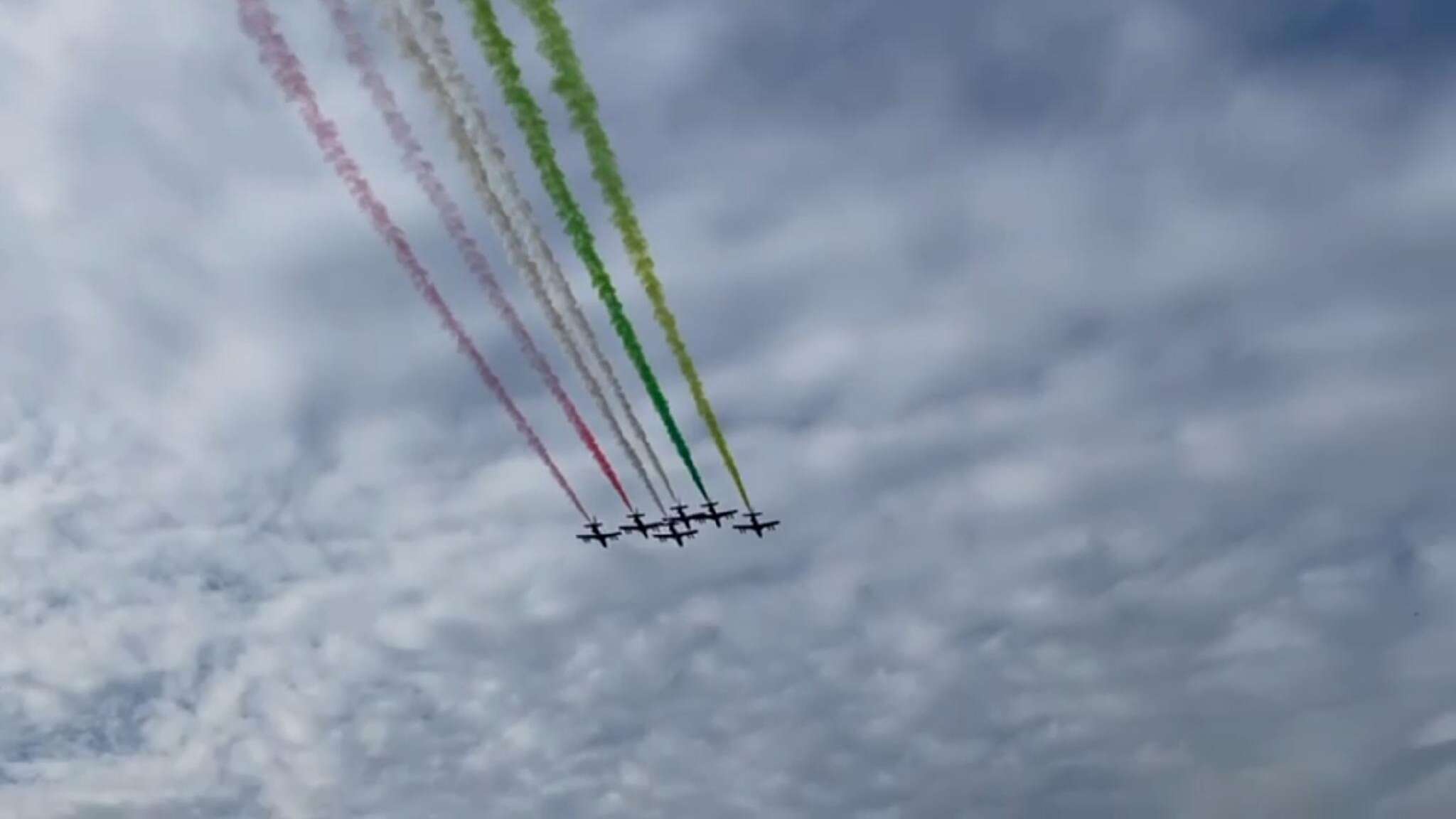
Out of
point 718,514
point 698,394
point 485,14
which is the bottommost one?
point 698,394

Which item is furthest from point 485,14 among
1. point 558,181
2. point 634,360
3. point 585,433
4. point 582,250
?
point 585,433

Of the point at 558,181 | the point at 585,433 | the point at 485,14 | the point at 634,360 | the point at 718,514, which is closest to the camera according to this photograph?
the point at 485,14

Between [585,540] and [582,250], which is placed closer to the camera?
[582,250]

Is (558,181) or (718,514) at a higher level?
(718,514)

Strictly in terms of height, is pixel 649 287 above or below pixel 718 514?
below

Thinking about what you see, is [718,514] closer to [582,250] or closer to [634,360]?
[634,360]

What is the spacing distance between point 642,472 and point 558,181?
1686 cm

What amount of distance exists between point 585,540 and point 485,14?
146 ft

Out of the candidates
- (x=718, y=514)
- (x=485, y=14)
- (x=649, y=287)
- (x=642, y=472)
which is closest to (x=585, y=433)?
(x=642, y=472)

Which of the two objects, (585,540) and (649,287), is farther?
(585,540)

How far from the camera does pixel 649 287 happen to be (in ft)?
138

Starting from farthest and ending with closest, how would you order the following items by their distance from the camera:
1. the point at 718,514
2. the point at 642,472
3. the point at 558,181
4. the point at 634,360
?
the point at 718,514, the point at 642,472, the point at 634,360, the point at 558,181

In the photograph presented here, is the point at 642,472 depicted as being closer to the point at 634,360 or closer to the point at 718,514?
the point at 634,360

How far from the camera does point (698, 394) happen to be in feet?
150
